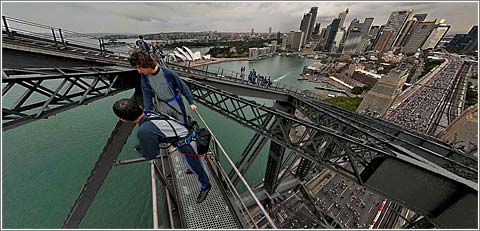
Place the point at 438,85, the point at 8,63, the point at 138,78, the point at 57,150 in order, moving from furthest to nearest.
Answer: the point at 438,85, the point at 57,150, the point at 8,63, the point at 138,78

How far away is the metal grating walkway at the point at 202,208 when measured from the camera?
2322 mm

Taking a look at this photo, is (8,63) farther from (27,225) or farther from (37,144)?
(37,144)

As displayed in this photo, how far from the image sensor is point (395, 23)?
102 meters

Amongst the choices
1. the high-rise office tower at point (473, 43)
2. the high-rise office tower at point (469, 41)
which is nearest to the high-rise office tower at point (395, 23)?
the high-rise office tower at point (469, 41)

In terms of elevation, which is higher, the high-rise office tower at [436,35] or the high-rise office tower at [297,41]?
the high-rise office tower at [436,35]

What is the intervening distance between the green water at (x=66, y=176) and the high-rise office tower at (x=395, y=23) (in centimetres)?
11549

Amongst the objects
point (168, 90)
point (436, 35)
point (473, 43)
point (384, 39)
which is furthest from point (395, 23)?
point (168, 90)

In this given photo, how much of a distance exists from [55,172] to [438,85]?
60.9m

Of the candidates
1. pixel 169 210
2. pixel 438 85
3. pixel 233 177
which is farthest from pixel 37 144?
pixel 438 85

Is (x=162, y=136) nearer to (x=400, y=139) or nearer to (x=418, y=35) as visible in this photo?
(x=400, y=139)

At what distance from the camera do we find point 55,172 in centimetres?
1317

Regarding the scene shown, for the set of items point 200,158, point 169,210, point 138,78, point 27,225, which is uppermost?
point 138,78

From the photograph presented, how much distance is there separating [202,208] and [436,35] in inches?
4741

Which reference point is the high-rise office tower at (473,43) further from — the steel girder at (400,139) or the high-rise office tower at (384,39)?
the high-rise office tower at (384,39)
